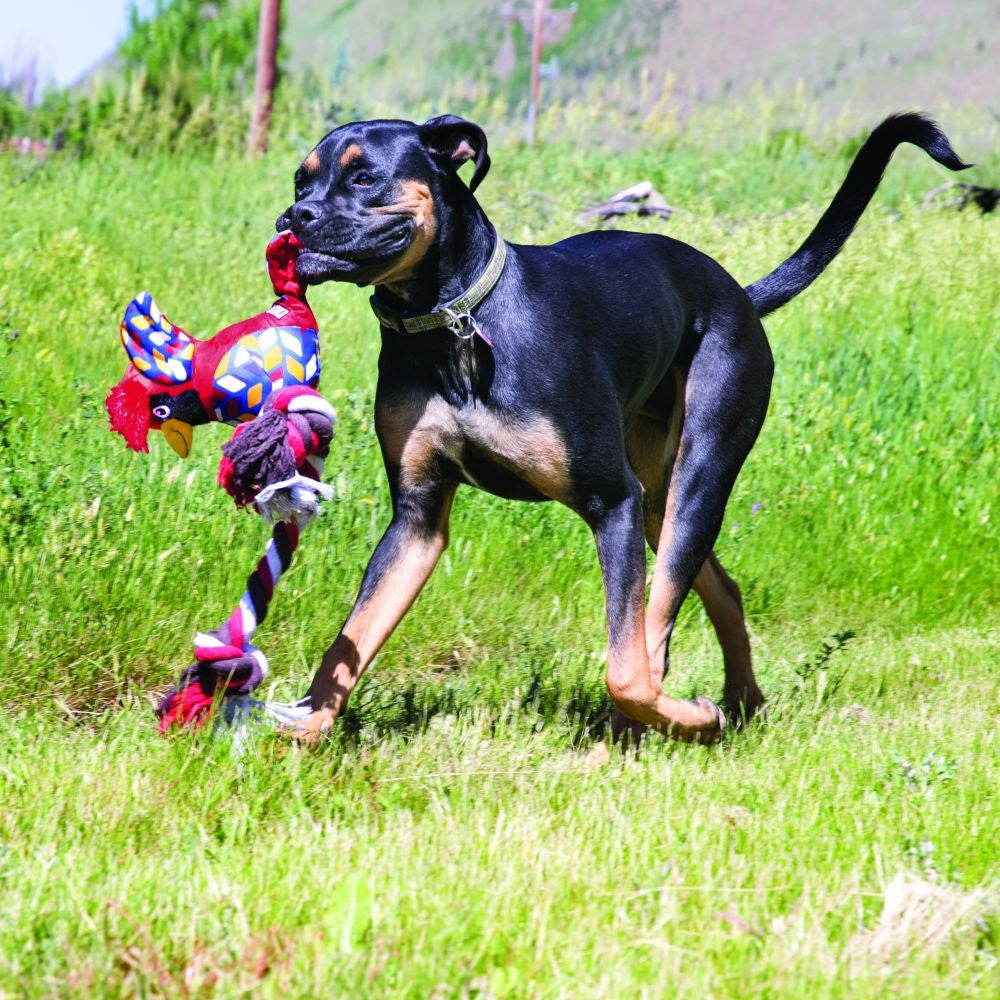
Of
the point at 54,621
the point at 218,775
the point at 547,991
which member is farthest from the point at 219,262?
the point at 547,991

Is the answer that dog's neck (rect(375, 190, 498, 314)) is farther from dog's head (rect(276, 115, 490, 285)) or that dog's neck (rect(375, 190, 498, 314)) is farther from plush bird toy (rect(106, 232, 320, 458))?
plush bird toy (rect(106, 232, 320, 458))

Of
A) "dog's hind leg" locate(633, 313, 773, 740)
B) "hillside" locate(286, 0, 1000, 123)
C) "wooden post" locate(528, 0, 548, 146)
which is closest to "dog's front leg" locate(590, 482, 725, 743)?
"dog's hind leg" locate(633, 313, 773, 740)

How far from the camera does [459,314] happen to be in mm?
3615

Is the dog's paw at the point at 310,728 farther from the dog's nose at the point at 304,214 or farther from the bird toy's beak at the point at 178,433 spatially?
the dog's nose at the point at 304,214

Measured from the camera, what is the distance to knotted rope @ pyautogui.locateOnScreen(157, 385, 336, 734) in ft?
10.2

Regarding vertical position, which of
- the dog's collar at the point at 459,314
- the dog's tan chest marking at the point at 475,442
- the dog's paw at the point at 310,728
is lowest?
the dog's paw at the point at 310,728

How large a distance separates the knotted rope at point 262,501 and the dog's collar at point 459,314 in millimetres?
445

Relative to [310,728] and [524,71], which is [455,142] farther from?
[524,71]

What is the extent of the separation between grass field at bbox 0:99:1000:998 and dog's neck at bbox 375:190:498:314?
3.88 feet

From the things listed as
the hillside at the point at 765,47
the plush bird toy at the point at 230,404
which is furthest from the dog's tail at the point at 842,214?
the hillside at the point at 765,47

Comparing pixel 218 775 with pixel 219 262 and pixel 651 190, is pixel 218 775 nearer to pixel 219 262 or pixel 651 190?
pixel 219 262

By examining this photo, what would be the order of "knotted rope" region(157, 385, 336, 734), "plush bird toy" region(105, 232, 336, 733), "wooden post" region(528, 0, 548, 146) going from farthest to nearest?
1. "wooden post" region(528, 0, 548, 146)
2. "plush bird toy" region(105, 232, 336, 733)
3. "knotted rope" region(157, 385, 336, 734)

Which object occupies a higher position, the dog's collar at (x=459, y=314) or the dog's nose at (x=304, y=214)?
the dog's nose at (x=304, y=214)

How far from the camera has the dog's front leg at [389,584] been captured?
3662mm
